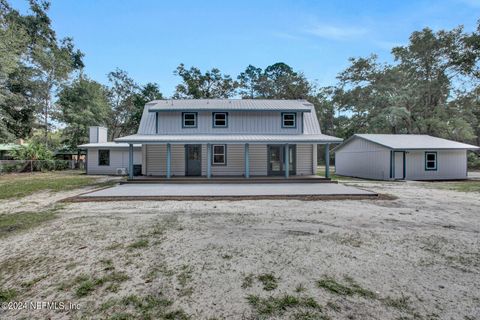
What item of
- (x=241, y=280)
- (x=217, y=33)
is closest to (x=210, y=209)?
(x=241, y=280)

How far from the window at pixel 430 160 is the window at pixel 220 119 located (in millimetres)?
13772

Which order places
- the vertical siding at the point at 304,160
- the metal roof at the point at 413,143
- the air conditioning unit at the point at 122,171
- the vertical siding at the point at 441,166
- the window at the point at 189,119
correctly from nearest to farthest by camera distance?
the vertical siding at the point at 304,160
the window at the point at 189,119
the metal roof at the point at 413,143
the vertical siding at the point at 441,166
the air conditioning unit at the point at 122,171

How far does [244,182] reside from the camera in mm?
13227

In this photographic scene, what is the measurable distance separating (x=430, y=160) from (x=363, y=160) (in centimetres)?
411

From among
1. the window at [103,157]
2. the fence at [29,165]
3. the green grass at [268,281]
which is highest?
the window at [103,157]

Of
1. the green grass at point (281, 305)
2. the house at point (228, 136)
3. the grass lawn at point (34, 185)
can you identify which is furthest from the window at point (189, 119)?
the green grass at point (281, 305)

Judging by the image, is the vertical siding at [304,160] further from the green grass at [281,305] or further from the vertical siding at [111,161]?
the vertical siding at [111,161]

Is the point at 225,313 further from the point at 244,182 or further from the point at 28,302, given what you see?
the point at 244,182

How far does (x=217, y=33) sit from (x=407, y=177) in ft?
49.9

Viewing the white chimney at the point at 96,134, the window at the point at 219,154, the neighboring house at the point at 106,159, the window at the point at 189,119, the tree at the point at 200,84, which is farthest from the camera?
the tree at the point at 200,84

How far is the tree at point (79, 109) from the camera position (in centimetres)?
2692

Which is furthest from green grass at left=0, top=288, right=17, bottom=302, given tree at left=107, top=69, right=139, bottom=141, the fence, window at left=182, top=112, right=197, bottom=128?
tree at left=107, top=69, right=139, bottom=141

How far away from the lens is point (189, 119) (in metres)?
15.9

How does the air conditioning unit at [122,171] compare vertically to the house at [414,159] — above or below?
below
